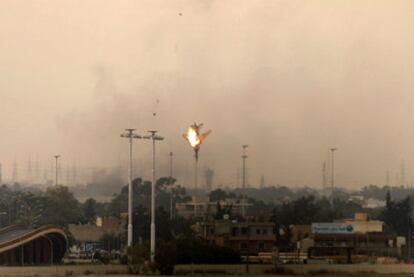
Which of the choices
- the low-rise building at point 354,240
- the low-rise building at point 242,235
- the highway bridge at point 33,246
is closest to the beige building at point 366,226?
the low-rise building at point 354,240

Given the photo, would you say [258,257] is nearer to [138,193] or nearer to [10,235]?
[10,235]

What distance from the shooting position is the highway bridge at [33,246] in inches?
4154

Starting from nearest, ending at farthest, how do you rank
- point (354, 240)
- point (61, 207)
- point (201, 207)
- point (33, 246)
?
point (33, 246)
point (354, 240)
point (201, 207)
point (61, 207)

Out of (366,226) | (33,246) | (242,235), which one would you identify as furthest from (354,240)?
(33,246)

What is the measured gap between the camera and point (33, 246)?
364 feet

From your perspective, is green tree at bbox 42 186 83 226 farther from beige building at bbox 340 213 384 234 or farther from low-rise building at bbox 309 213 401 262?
low-rise building at bbox 309 213 401 262

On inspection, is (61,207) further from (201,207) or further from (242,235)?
(242,235)

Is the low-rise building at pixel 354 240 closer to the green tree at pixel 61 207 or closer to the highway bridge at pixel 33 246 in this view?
the highway bridge at pixel 33 246

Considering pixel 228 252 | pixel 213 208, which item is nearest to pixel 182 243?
pixel 228 252

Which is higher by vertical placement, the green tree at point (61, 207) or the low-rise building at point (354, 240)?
the green tree at point (61, 207)

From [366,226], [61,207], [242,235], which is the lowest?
[242,235]

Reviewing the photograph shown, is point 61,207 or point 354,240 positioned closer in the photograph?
point 354,240

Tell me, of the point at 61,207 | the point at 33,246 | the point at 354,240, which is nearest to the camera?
the point at 33,246

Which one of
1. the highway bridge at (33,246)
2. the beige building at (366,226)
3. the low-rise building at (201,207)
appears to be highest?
the low-rise building at (201,207)
